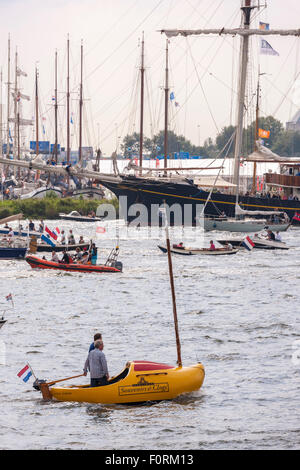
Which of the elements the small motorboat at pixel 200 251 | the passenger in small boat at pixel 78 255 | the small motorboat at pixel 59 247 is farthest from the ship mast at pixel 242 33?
the passenger in small boat at pixel 78 255

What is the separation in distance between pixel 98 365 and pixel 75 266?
101 feet

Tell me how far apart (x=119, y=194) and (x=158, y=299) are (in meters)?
46.9

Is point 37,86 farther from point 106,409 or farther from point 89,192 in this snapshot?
point 106,409

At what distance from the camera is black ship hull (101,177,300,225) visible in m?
90.6

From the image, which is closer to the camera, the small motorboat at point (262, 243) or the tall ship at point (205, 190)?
the small motorboat at point (262, 243)

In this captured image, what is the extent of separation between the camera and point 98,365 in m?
24.6

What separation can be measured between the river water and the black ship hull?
90.7 ft

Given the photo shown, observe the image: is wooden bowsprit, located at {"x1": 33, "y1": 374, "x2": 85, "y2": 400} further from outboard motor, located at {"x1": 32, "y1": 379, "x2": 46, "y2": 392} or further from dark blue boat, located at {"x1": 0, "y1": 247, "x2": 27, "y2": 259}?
dark blue boat, located at {"x1": 0, "y1": 247, "x2": 27, "y2": 259}

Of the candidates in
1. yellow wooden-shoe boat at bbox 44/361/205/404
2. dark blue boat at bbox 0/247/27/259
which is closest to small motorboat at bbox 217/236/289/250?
dark blue boat at bbox 0/247/27/259

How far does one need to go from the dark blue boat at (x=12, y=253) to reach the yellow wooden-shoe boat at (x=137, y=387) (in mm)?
36884

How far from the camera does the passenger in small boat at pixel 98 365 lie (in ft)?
80.2

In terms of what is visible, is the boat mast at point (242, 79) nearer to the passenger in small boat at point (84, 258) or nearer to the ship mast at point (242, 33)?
the ship mast at point (242, 33)

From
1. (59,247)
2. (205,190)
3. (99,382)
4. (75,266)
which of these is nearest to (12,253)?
(59,247)

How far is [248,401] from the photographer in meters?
26.5
